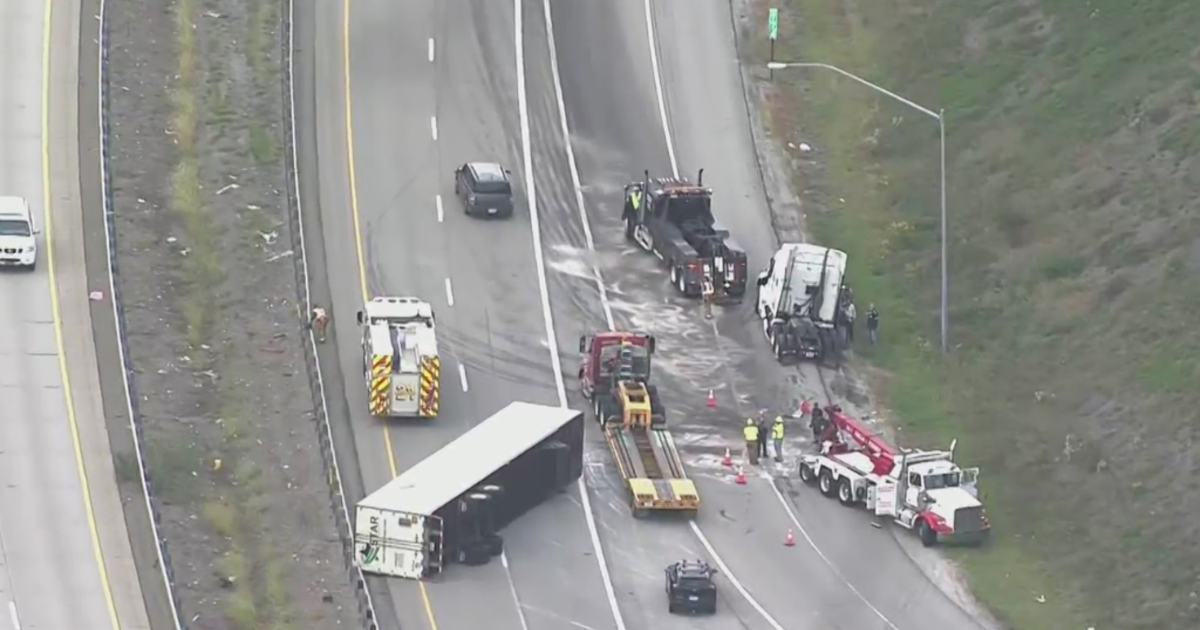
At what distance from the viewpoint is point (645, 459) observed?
74875 millimetres

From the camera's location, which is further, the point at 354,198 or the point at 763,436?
the point at 354,198

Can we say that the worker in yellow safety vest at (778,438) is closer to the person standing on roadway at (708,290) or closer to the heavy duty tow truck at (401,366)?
the person standing on roadway at (708,290)

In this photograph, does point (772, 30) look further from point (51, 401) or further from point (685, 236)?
point (51, 401)

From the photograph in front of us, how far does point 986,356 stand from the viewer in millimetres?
82938

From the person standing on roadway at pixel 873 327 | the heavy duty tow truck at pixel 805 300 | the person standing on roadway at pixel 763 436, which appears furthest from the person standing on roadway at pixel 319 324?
the person standing on roadway at pixel 873 327

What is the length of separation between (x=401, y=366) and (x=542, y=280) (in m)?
11.7

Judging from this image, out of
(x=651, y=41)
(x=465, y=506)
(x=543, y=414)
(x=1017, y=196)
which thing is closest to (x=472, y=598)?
(x=465, y=506)

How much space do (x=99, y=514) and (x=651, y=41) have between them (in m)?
40.3

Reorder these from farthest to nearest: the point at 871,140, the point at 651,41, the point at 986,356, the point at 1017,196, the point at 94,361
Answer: the point at 651,41 → the point at 871,140 → the point at 1017,196 → the point at 986,356 → the point at 94,361

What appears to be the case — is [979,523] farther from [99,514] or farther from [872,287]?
[99,514]

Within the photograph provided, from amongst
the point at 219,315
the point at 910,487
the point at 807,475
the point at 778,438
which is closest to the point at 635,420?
the point at 778,438

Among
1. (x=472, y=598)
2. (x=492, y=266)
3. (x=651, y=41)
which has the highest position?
(x=651, y=41)

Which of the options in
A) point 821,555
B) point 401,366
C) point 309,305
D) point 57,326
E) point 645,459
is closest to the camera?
point 821,555

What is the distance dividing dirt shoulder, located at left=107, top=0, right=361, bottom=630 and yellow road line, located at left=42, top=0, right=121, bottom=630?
1758mm
